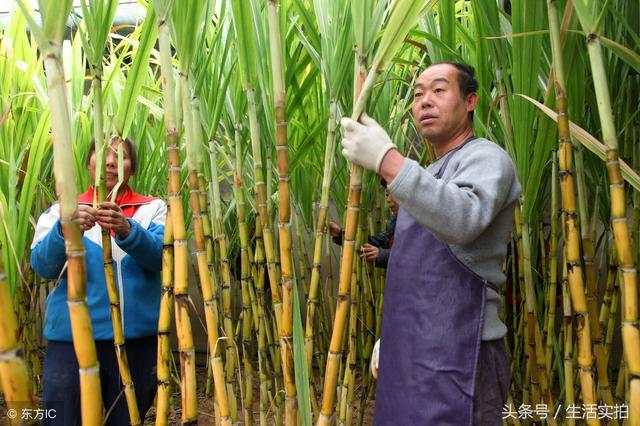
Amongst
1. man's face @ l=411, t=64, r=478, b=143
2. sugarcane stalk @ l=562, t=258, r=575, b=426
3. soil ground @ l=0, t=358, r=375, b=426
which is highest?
man's face @ l=411, t=64, r=478, b=143

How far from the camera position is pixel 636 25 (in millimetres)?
883

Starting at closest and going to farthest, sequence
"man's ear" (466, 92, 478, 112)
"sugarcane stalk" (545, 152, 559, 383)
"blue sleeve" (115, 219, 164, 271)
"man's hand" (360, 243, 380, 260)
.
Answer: "man's ear" (466, 92, 478, 112), "blue sleeve" (115, 219, 164, 271), "sugarcane stalk" (545, 152, 559, 383), "man's hand" (360, 243, 380, 260)

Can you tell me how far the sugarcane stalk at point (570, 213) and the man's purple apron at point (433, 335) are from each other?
0.42ft

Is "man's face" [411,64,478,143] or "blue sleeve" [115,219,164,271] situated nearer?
"man's face" [411,64,478,143]

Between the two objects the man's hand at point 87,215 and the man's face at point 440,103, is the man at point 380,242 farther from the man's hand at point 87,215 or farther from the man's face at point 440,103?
the man's hand at point 87,215

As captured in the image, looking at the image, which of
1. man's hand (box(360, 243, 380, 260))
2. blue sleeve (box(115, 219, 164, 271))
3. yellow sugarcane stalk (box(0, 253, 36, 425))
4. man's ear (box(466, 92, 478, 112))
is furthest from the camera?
man's hand (box(360, 243, 380, 260))

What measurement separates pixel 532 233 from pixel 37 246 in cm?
118

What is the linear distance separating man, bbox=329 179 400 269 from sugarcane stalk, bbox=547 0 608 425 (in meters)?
0.57

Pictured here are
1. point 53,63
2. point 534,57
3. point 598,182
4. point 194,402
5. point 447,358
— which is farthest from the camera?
point 598,182

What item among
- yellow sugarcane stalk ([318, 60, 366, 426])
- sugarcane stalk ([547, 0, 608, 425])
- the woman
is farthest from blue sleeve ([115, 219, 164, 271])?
sugarcane stalk ([547, 0, 608, 425])

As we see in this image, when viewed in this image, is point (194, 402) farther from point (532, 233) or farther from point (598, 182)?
point (532, 233)

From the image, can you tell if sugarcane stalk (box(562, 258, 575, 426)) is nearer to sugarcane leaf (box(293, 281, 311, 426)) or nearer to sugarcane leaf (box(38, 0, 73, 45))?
sugarcane leaf (box(293, 281, 311, 426))

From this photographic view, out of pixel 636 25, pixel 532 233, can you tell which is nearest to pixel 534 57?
pixel 636 25

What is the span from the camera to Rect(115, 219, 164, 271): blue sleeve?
911 mm
